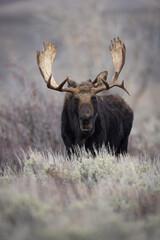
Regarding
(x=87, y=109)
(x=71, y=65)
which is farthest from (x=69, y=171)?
(x=71, y=65)

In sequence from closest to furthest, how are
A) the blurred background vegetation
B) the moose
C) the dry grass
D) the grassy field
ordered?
the dry grass
the grassy field
the moose
the blurred background vegetation

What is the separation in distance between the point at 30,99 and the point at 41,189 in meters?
7.44

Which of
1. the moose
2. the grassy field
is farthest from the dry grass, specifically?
the moose

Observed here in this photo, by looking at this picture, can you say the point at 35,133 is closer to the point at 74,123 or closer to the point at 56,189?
the point at 74,123

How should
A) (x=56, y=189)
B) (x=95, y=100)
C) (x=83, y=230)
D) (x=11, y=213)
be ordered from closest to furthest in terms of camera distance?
(x=83, y=230) < (x=11, y=213) < (x=56, y=189) < (x=95, y=100)

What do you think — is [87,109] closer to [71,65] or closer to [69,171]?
[69,171]

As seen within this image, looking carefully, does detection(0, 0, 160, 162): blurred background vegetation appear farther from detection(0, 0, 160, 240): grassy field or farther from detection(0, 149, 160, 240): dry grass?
detection(0, 149, 160, 240): dry grass

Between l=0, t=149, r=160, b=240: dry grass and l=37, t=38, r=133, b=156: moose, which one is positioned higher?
l=37, t=38, r=133, b=156: moose

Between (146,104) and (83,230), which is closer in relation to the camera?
(83,230)

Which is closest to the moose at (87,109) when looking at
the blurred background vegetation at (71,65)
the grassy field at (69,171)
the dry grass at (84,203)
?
the grassy field at (69,171)

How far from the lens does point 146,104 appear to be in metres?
42.2

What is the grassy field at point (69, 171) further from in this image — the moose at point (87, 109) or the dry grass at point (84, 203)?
the moose at point (87, 109)

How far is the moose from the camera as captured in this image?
733 cm

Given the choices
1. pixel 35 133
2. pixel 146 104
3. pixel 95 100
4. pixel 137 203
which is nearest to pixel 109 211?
pixel 137 203
